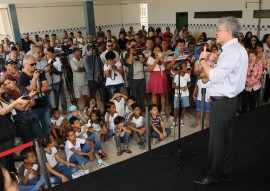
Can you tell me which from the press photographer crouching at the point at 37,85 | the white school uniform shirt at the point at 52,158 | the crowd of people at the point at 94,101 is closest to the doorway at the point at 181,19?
the crowd of people at the point at 94,101

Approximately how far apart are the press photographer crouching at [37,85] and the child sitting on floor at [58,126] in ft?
0.69

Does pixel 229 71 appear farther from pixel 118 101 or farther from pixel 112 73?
pixel 112 73

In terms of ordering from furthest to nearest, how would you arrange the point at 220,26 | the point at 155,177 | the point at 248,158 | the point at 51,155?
the point at 51,155, the point at 248,158, the point at 155,177, the point at 220,26

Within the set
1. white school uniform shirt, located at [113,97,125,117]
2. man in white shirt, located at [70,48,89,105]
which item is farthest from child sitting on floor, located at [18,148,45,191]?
man in white shirt, located at [70,48,89,105]

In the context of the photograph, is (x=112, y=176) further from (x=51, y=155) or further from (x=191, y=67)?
(x=191, y=67)

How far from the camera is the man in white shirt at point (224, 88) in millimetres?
2070

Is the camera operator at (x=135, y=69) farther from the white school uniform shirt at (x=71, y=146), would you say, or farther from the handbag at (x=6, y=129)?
the handbag at (x=6, y=129)

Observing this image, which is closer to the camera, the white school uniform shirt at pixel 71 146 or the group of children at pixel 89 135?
the group of children at pixel 89 135

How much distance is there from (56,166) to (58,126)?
1.04m

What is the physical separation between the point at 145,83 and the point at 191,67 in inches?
36.7

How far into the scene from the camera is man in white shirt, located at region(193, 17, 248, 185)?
2.07 metres

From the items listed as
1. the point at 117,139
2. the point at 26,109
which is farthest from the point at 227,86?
the point at 26,109

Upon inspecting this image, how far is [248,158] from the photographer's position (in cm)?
282

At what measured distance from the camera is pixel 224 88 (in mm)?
2156
